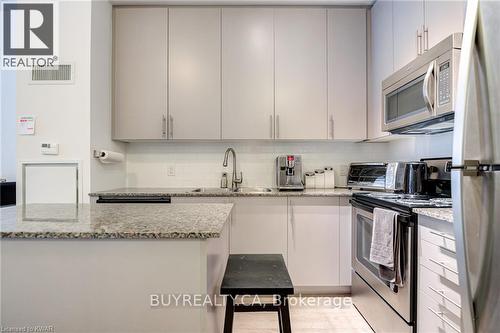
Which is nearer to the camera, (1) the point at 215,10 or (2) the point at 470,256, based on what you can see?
(2) the point at 470,256

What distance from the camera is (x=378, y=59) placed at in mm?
2496

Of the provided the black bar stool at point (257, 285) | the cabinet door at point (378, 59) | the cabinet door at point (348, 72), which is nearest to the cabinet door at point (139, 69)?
the cabinet door at point (348, 72)

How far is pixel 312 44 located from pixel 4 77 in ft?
10.6

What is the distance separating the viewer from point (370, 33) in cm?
266

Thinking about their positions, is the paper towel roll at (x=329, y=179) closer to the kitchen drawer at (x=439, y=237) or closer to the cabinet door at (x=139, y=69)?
the kitchen drawer at (x=439, y=237)

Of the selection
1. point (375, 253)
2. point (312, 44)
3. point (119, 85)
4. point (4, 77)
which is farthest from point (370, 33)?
point (4, 77)

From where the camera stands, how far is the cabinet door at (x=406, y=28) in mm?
1867

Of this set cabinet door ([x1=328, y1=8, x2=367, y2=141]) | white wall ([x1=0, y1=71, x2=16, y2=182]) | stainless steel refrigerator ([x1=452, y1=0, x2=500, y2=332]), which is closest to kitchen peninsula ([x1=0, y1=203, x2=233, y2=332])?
stainless steel refrigerator ([x1=452, y1=0, x2=500, y2=332])

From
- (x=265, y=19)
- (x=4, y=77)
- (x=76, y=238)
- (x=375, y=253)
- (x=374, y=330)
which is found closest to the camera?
(x=76, y=238)

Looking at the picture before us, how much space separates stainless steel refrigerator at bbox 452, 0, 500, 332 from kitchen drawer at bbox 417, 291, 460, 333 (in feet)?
1.72

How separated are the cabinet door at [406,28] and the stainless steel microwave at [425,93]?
0.21 meters

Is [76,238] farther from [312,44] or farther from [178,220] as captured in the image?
[312,44]

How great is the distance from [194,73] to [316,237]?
1.88 meters

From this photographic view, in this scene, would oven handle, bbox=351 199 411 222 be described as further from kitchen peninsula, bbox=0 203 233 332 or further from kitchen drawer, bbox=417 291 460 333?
kitchen peninsula, bbox=0 203 233 332
